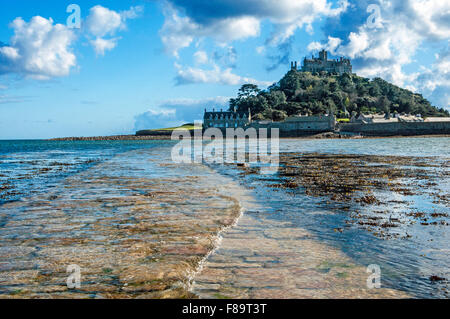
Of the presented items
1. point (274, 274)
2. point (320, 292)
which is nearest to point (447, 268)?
point (320, 292)

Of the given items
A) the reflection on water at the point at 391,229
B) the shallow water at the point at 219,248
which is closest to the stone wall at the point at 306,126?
the reflection on water at the point at 391,229

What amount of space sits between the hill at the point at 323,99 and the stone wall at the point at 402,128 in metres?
38.7

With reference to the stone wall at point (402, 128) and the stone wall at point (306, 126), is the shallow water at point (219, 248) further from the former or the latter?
the stone wall at point (306, 126)

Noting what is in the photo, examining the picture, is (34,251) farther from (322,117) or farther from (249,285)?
(322,117)

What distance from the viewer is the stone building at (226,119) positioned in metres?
141

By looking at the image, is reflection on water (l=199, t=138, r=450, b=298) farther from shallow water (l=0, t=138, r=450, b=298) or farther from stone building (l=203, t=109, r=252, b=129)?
stone building (l=203, t=109, r=252, b=129)

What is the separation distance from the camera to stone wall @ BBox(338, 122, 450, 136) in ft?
327

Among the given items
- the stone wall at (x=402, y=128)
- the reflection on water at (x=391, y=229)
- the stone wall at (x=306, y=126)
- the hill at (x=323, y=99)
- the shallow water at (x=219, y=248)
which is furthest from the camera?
the hill at (x=323, y=99)

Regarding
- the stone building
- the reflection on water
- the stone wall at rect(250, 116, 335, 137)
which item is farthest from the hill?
the reflection on water

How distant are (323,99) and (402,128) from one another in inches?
2333

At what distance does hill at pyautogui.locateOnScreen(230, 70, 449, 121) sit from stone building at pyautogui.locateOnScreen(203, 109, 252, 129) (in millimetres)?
6692

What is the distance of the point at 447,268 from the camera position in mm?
5734

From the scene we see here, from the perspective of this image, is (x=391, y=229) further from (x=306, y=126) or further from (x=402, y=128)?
(x=306, y=126)
